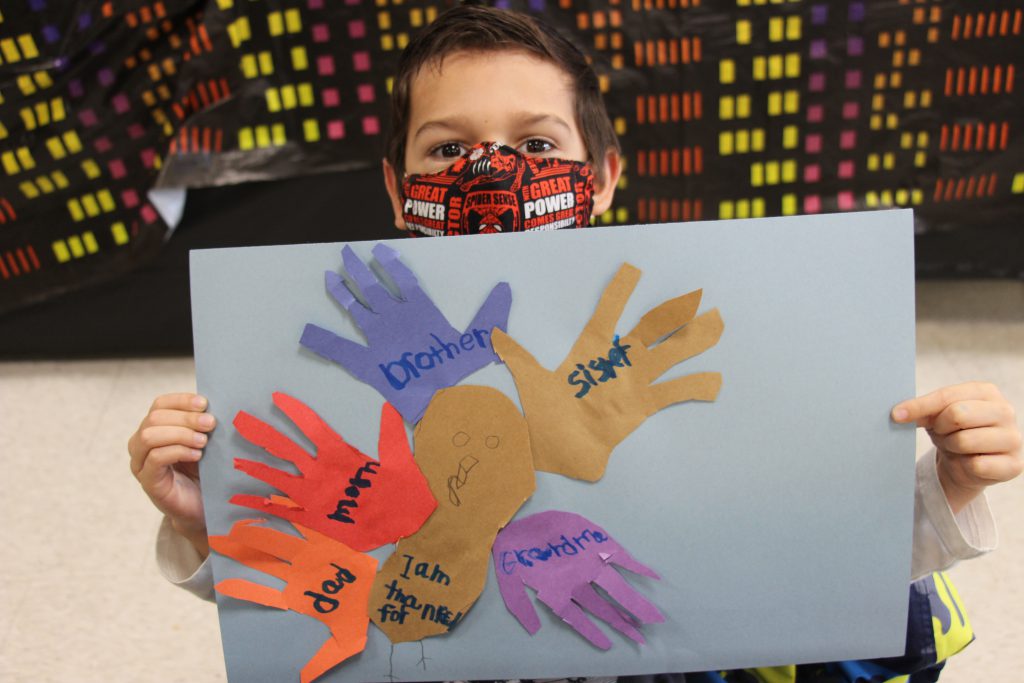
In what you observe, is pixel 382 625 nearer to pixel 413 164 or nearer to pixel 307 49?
pixel 413 164

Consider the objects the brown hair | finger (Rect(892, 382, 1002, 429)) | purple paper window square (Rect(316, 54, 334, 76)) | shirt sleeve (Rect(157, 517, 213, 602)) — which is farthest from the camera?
purple paper window square (Rect(316, 54, 334, 76))

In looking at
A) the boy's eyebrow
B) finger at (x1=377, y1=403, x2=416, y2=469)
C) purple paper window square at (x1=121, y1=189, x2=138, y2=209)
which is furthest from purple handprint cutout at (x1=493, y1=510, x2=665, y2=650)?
purple paper window square at (x1=121, y1=189, x2=138, y2=209)

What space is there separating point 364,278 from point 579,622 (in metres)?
0.32

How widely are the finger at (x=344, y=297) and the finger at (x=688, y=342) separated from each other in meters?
0.22

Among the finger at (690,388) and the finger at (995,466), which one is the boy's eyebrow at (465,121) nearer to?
the finger at (690,388)

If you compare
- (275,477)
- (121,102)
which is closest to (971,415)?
(275,477)

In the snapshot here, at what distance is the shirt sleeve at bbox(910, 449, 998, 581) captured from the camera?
2.39 ft

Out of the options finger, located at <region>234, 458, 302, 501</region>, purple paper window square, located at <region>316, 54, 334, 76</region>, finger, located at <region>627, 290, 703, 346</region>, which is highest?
purple paper window square, located at <region>316, 54, 334, 76</region>

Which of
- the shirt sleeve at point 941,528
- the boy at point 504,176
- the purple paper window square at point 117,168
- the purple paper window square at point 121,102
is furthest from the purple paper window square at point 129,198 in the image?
the shirt sleeve at point 941,528

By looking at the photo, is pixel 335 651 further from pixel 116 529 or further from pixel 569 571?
pixel 116 529

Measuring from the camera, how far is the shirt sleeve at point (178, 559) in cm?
81

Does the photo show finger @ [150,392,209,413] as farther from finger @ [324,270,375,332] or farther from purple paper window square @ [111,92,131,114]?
purple paper window square @ [111,92,131,114]

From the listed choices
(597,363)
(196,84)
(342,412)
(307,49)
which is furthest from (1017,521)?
(196,84)

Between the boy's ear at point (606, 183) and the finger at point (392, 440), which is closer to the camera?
the finger at point (392, 440)
